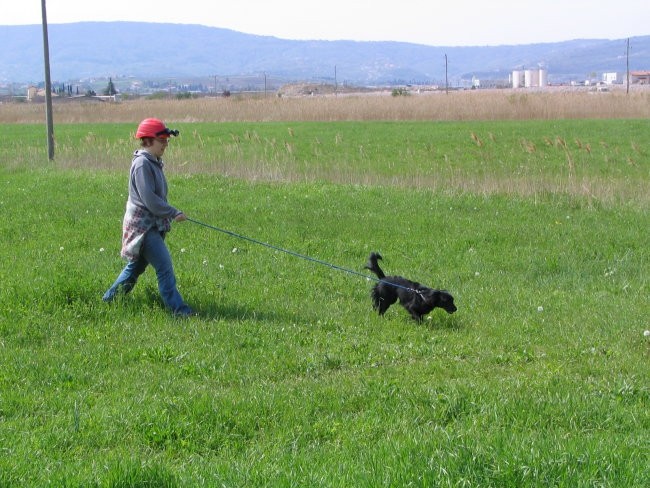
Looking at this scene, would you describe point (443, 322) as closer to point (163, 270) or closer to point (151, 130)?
point (163, 270)

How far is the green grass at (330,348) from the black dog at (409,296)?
6.9 inches

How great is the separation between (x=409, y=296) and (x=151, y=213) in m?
2.74

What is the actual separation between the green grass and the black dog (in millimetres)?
176

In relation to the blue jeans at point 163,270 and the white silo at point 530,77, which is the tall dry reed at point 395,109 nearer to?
the blue jeans at point 163,270

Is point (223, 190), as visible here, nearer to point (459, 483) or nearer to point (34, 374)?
point (34, 374)

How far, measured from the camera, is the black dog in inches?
343

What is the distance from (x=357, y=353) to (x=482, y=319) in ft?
6.01

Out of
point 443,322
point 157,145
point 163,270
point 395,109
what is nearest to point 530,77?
point 395,109

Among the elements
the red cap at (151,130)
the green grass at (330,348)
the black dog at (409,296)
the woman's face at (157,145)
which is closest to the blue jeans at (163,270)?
the green grass at (330,348)

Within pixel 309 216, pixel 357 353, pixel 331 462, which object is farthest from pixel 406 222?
pixel 331 462

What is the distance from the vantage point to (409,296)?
8984 millimetres

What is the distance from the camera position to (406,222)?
46.2ft

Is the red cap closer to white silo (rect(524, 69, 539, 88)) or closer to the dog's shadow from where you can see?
the dog's shadow

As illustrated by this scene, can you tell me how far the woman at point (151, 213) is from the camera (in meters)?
8.74
